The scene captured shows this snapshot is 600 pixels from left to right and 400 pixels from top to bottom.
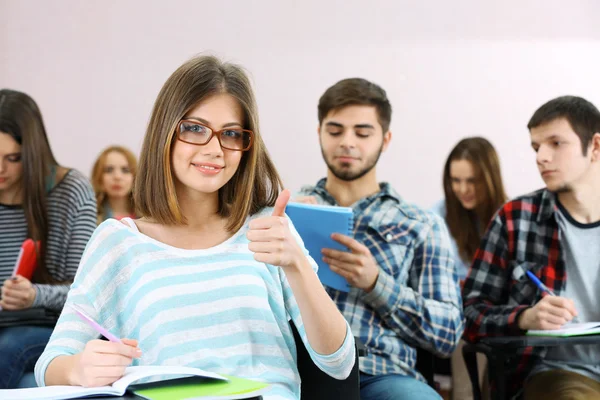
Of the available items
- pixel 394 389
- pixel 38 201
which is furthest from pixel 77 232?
pixel 394 389

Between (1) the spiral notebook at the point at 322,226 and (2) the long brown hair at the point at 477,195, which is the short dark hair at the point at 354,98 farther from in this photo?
(2) the long brown hair at the point at 477,195

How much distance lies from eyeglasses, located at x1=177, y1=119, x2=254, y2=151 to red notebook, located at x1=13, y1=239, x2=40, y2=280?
1066 millimetres

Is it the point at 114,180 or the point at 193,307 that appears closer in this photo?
the point at 193,307

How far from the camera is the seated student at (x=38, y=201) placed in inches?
91.3

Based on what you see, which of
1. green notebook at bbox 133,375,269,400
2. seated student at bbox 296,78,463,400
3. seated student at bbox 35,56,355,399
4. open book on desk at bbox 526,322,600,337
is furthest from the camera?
seated student at bbox 296,78,463,400

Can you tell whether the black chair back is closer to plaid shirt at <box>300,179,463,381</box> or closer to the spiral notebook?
the spiral notebook

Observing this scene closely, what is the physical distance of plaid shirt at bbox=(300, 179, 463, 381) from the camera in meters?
2.05

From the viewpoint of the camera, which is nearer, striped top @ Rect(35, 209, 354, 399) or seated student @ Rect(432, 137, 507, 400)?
striped top @ Rect(35, 209, 354, 399)

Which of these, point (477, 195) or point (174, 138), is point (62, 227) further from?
point (477, 195)

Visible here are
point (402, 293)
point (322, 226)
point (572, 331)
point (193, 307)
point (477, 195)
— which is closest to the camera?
point (193, 307)

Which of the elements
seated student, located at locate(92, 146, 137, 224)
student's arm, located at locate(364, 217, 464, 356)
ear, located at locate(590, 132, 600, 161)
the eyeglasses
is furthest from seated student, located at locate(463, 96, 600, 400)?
seated student, located at locate(92, 146, 137, 224)

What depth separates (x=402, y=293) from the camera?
2.06 meters

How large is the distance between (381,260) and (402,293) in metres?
0.16

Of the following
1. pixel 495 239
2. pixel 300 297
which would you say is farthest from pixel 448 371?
pixel 300 297
